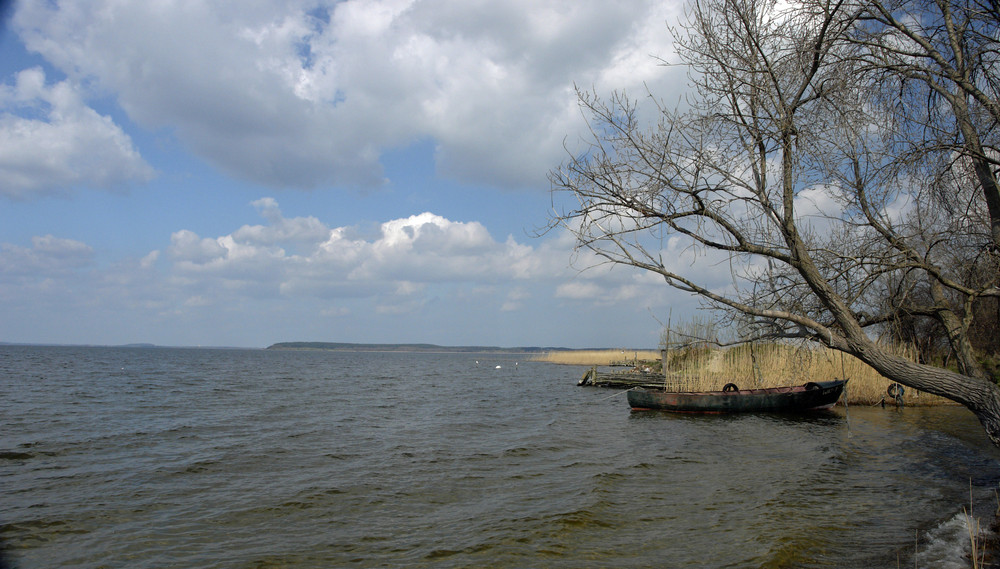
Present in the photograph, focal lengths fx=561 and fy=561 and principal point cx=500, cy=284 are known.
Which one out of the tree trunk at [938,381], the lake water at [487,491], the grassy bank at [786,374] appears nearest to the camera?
the tree trunk at [938,381]

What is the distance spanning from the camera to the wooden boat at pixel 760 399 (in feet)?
61.3

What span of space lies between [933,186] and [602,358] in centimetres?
6625

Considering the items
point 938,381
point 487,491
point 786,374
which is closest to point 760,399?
point 786,374

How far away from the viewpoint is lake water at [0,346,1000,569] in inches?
257

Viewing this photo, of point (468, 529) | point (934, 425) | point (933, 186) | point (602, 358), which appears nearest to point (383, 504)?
point (468, 529)

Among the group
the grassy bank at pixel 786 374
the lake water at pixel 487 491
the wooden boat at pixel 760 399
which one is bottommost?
the lake water at pixel 487 491

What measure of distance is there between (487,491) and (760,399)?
13.0 metres

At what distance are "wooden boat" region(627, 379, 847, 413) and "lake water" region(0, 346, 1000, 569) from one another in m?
0.79

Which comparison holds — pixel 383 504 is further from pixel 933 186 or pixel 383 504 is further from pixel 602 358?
pixel 602 358

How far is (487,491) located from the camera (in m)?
9.30

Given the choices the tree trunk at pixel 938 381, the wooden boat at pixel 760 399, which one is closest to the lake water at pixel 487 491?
the wooden boat at pixel 760 399

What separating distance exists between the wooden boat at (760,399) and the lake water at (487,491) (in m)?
0.79

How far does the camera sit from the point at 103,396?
24.4 metres

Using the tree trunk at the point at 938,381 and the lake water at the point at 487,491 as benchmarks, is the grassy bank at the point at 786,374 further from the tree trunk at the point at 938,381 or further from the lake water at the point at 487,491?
the tree trunk at the point at 938,381
